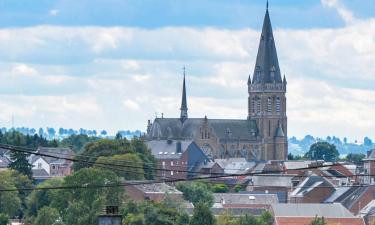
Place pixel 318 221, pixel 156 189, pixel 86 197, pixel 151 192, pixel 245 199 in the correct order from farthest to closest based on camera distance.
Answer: pixel 245 199 → pixel 156 189 → pixel 151 192 → pixel 86 197 → pixel 318 221

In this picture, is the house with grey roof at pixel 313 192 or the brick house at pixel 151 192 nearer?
the brick house at pixel 151 192

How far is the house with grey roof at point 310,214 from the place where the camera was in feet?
411

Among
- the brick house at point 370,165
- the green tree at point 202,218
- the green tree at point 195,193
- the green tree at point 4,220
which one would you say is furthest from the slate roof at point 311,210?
the green tree at point 202,218

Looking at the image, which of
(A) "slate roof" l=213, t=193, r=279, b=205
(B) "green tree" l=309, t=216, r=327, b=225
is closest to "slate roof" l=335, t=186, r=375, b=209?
(A) "slate roof" l=213, t=193, r=279, b=205

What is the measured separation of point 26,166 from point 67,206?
1959 inches

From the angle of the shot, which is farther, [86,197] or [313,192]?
[313,192]

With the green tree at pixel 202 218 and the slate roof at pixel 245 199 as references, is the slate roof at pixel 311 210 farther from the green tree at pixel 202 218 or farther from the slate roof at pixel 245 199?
the green tree at pixel 202 218

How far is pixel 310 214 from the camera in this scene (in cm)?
12812

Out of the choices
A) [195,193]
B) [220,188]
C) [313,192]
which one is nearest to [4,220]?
[195,193]

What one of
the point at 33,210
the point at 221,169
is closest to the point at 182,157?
the point at 221,169

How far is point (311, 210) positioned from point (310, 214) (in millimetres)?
2144

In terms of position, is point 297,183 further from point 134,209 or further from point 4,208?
point 134,209

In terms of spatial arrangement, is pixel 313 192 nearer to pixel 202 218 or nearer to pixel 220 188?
pixel 220 188

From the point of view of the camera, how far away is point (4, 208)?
134375 millimetres
